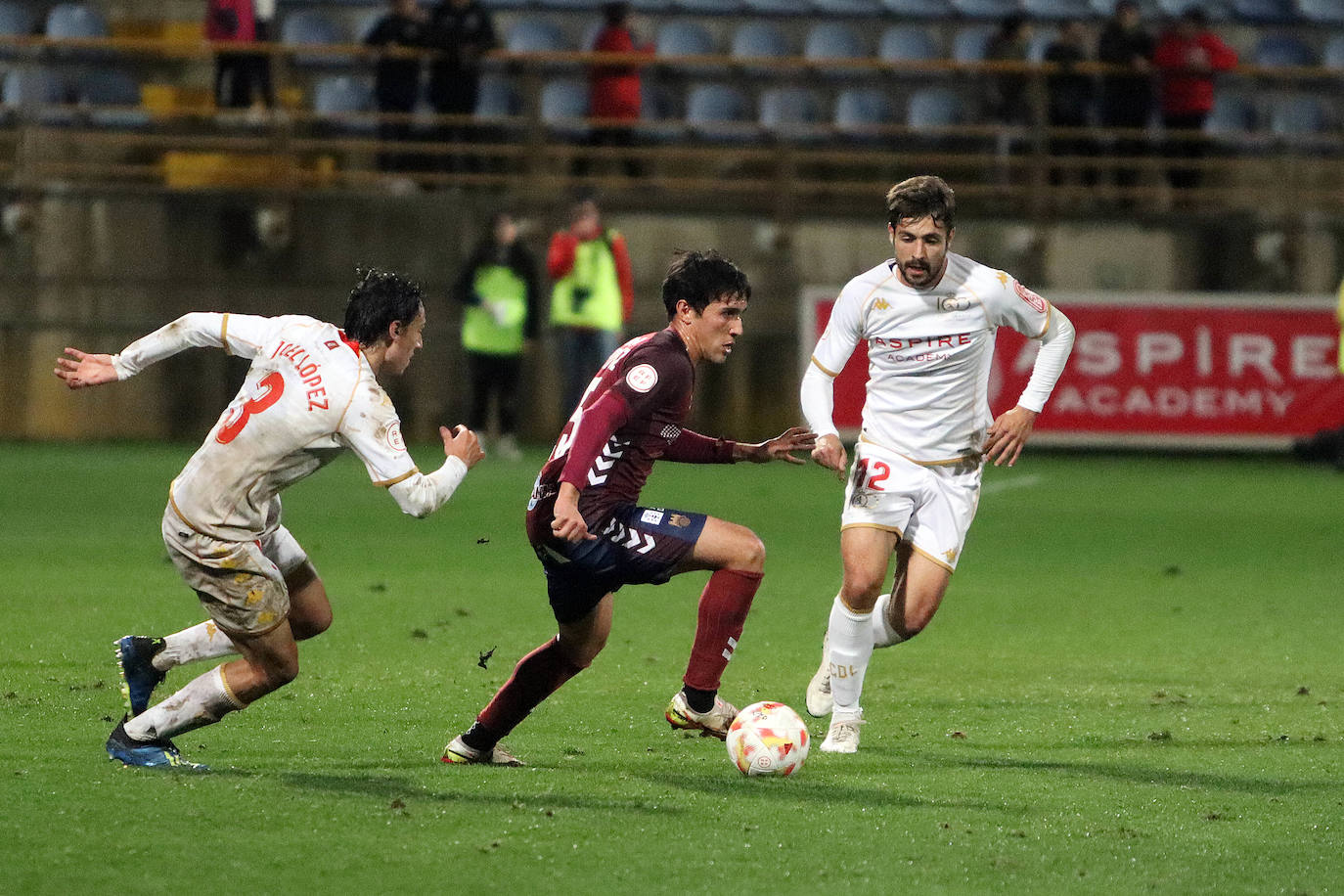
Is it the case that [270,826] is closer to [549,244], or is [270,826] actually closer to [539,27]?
[549,244]

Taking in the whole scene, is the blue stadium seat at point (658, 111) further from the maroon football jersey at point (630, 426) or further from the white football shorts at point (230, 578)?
the white football shorts at point (230, 578)

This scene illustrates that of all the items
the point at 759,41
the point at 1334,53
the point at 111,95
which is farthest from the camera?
the point at 1334,53

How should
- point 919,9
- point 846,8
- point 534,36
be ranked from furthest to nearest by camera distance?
point 919,9
point 846,8
point 534,36

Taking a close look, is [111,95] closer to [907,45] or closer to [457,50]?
[457,50]

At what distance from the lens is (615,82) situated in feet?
59.3

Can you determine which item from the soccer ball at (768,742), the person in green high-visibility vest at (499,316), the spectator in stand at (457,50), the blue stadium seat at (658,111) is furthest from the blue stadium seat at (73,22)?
the soccer ball at (768,742)

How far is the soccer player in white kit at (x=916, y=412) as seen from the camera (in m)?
6.19

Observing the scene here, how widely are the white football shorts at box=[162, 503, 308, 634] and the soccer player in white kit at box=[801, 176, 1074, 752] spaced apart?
69.8 inches

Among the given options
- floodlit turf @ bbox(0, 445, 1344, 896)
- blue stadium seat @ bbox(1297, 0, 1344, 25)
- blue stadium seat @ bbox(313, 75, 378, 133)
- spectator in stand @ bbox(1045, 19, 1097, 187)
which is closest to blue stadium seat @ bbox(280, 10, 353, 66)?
blue stadium seat @ bbox(313, 75, 378, 133)

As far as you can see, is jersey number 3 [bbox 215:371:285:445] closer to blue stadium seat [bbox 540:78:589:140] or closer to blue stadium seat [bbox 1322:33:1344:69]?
blue stadium seat [bbox 540:78:589:140]

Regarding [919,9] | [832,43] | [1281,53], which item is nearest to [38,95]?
[832,43]

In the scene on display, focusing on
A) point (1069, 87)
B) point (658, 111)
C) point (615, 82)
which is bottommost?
point (658, 111)

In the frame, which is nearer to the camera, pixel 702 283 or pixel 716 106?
pixel 702 283

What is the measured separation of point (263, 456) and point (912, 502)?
6.88 ft
